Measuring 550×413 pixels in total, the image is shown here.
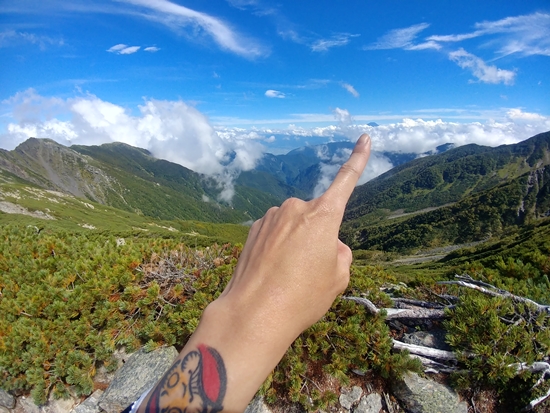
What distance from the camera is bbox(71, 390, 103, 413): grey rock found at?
5.57 metres

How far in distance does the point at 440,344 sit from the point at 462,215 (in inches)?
8793

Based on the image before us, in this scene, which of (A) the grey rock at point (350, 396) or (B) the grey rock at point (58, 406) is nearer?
(A) the grey rock at point (350, 396)

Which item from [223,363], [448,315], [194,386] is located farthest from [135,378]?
[448,315]

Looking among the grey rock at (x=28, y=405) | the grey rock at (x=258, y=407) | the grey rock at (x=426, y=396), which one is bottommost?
the grey rock at (x=28, y=405)

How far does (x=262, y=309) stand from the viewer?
2.04 meters

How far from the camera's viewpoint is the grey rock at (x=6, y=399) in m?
5.80

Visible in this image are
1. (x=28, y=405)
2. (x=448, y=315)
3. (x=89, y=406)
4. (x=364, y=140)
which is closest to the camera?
(x=364, y=140)

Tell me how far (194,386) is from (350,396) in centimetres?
352

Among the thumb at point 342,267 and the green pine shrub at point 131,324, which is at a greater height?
the thumb at point 342,267

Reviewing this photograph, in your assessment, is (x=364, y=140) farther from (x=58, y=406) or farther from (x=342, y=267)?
(x=58, y=406)

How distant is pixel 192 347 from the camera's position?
2.06 meters

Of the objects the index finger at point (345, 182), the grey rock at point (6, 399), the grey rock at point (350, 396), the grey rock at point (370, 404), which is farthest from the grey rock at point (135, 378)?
the index finger at point (345, 182)

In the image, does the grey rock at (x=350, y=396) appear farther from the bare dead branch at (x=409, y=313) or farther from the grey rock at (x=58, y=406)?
the grey rock at (x=58, y=406)

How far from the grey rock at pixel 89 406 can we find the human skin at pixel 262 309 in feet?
15.3
